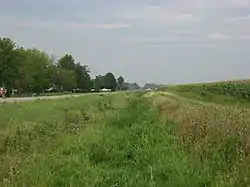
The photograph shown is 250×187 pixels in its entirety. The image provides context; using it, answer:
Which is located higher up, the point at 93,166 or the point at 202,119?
the point at 202,119

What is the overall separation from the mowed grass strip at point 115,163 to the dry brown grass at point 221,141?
25 cm

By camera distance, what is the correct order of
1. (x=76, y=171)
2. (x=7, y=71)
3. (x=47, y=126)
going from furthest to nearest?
1. (x=7, y=71)
2. (x=47, y=126)
3. (x=76, y=171)

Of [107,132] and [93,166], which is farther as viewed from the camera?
[107,132]

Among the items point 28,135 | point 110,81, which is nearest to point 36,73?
point 110,81

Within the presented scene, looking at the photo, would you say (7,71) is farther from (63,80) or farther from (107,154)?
(107,154)

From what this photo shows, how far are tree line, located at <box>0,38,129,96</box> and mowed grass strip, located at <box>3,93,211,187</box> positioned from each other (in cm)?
5699

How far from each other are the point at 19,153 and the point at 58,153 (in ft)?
3.18

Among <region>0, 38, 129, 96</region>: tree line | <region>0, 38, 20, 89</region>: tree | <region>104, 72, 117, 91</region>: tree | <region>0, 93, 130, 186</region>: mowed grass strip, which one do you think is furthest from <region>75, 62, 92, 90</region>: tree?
<region>0, 93, 130, 186</region>: mowed grass strip

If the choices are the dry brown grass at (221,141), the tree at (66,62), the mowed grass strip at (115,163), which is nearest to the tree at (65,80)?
the tree at (66,62)

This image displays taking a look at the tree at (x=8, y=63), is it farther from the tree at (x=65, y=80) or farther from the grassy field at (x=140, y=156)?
the grassy field at (x=140, y=156)

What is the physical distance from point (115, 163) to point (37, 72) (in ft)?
231

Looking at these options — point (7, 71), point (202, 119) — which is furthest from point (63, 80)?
point (202, 119)

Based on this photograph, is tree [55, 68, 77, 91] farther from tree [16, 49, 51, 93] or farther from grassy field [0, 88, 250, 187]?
grassy field [0, 88, 250, 187]

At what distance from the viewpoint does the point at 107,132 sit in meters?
13.3
